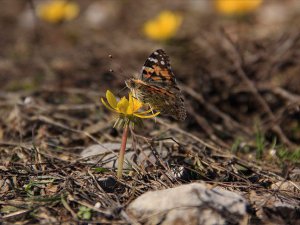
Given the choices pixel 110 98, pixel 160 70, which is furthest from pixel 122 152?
pixel 160 70

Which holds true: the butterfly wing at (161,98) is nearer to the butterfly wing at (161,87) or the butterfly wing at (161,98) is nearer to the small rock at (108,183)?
the butterfly wing at (161,87)

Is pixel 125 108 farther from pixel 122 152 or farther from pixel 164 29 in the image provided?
pixel 164 29

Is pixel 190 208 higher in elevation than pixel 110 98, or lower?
lower

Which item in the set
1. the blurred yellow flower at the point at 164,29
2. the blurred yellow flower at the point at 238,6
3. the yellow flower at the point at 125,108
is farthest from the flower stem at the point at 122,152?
the blurred yellow flower at the point at 238,6

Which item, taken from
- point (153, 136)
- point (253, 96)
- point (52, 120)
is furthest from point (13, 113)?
point (253, 96)

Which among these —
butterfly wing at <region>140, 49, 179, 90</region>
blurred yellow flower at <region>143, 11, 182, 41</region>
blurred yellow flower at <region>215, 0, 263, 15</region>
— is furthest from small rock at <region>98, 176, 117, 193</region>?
blurred yellow flower at <region>215, 0, 263, 15</region>

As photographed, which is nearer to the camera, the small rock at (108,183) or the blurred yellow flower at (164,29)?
the small rock at (108,183)
